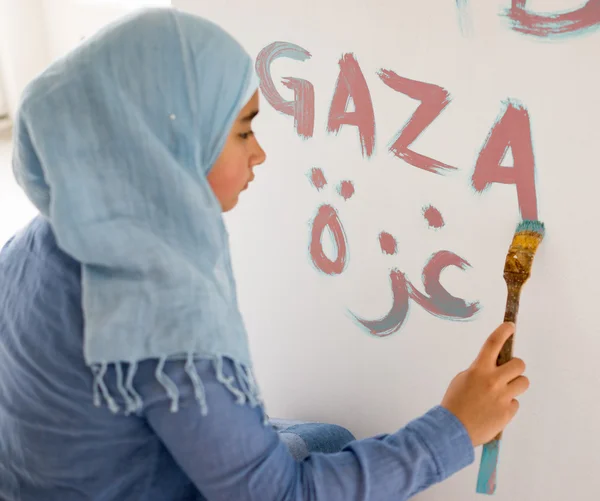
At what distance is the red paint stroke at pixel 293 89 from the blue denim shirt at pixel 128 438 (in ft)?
1.30

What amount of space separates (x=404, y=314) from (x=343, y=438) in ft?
0.81

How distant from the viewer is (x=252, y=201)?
1050 mm

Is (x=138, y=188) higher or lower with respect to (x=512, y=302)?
higher

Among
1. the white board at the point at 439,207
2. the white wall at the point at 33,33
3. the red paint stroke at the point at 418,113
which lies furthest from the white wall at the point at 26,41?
the red paint stroke at the point at 418,113

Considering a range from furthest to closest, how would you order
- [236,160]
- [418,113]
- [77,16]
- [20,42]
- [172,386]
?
[20,42]
[77,16]
[418,113]
[236,160]
[172,386]

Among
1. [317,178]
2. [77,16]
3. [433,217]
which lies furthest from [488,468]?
[77,16]

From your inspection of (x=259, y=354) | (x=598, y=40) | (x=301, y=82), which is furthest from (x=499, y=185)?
(x=259, y=354)

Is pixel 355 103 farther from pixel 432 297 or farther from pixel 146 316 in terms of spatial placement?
pixel 146 316

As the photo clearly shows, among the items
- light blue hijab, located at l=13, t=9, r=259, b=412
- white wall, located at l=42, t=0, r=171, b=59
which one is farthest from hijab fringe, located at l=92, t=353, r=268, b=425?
white wall, located at l=42, t=0, r=171, b=59

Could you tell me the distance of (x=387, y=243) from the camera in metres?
0.90

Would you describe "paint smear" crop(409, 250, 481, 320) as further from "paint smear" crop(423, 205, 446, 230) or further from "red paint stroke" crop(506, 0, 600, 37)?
"red paint stroke" crop(506, 0, 600, 37)

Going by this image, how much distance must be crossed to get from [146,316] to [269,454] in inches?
7.2

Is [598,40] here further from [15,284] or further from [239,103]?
[15,284]

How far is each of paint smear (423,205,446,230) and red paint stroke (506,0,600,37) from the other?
24cm
